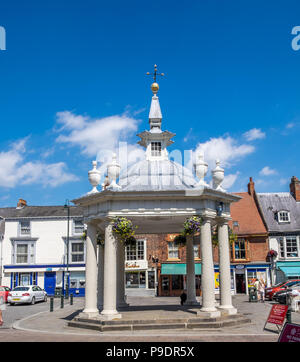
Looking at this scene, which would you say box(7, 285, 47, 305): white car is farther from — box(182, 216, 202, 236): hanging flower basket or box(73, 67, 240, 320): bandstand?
box(182, 216, 202, 236): hanging flower basket

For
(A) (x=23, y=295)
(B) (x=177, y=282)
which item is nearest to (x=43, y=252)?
(A) (x=23, y=295)

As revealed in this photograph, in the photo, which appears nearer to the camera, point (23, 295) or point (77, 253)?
point (23, 295)

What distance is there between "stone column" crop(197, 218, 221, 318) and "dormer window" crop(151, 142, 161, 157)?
5808 millimetres

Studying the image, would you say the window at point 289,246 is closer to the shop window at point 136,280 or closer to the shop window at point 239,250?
the shop window at point 239,250

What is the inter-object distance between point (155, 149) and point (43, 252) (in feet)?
87.1

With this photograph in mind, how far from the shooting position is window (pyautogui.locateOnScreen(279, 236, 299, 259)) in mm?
38406

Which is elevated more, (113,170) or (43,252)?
(113,170)

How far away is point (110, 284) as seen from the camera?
1534 centimetres

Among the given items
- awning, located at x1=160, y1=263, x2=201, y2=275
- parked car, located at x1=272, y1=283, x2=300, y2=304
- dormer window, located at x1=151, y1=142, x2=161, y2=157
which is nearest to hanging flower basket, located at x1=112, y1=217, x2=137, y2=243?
dormer window, located at x1=151, y1=142, x2=161, y2=157

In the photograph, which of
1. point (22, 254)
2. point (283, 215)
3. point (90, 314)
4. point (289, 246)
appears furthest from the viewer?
point (22, 254)

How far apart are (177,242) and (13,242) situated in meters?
26.1

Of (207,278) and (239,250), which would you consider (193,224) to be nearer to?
(207,278)

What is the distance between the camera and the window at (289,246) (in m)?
38.4

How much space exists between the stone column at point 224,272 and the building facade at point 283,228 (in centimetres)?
2295
